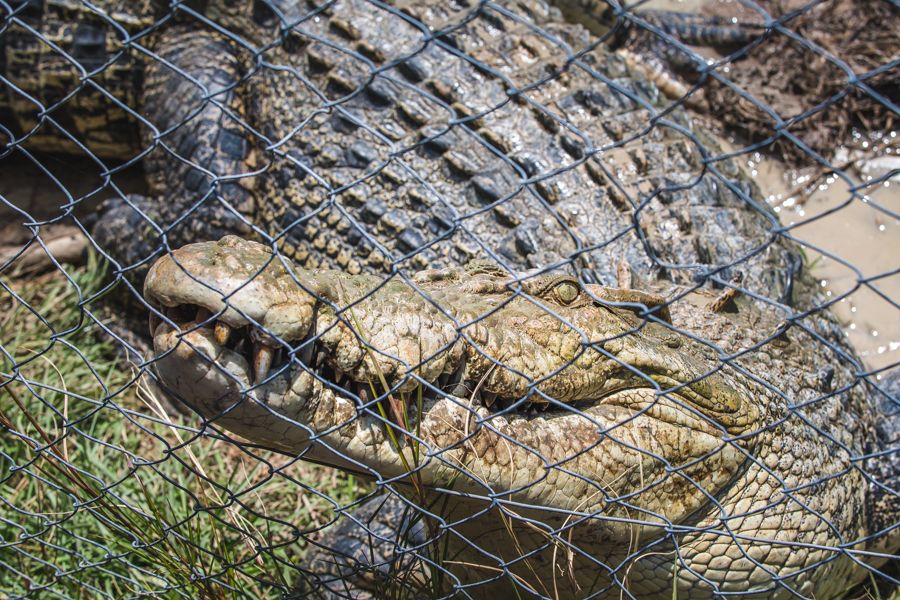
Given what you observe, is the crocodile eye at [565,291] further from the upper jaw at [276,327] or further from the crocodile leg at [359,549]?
the crocodile leg at [359,549]

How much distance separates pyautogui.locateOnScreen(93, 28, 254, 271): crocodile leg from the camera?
11.5 feet

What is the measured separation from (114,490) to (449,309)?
5.52 ft

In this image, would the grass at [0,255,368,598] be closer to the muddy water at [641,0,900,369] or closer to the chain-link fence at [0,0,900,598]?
the chain-link fence at [0,0,900,598]

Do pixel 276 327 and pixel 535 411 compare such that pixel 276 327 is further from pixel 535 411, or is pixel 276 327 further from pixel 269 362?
pixel 535 411

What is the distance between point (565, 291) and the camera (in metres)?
2.01

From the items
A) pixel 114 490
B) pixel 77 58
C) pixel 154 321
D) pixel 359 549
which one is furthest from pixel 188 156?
pixel 154 321

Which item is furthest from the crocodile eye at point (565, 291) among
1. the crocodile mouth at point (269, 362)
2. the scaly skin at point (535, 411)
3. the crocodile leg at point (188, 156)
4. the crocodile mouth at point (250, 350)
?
the crocodile leg at point (188, 156)

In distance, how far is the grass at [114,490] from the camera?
2.23 m

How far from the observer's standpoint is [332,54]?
11.3ft

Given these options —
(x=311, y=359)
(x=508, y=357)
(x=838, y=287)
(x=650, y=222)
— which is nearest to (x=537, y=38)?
(x=650, y=222)

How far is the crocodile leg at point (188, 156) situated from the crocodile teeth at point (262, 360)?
202 cm

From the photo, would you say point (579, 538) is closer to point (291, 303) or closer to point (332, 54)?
point (291, 303)

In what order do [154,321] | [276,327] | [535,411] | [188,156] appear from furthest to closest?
1. [188,156]
2. [535,411]
3. [154,321]
4. [276,327]

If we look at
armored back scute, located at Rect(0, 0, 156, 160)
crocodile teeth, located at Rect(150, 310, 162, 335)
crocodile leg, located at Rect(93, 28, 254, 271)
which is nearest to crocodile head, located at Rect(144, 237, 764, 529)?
crocodile teeth, located at Rect(150, 310, 162, 335)
